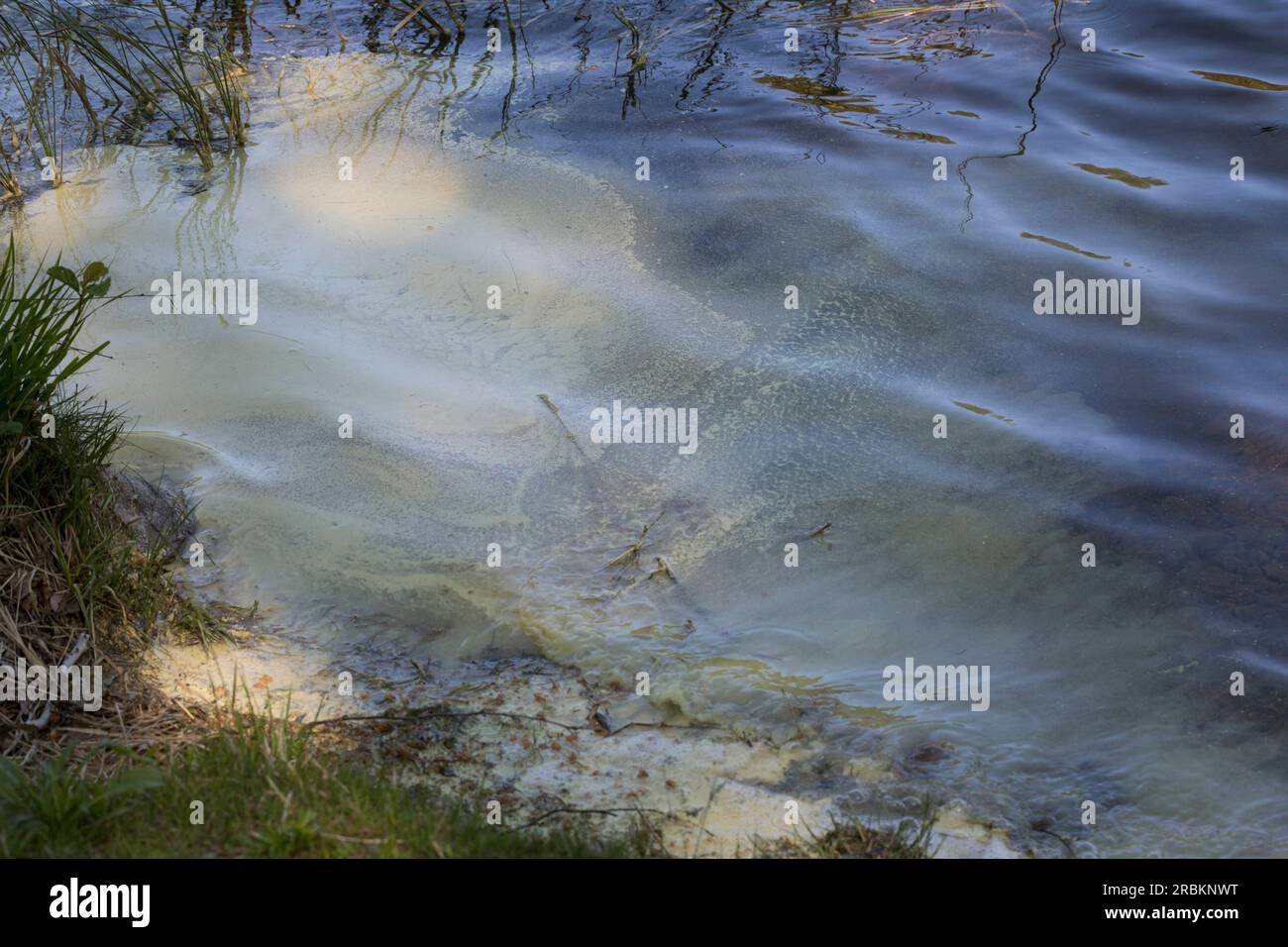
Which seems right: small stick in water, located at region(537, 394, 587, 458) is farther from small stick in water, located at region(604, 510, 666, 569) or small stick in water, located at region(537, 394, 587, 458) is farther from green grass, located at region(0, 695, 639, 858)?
green grass, located at region(0, 695, 639, 858)

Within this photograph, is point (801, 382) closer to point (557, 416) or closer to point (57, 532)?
point (557, 416)

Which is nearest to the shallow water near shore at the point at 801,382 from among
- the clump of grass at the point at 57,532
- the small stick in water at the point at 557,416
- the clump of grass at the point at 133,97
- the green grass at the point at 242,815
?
the small stick in water at the point at 557,416

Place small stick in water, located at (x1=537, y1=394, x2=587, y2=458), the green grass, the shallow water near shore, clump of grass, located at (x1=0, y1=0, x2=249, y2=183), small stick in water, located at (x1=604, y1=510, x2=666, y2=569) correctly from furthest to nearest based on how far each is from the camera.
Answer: clump of grass, located at (x1=0, y1=0, x2=249, y2=183)
small stick in water, located at (x1=537, y1=394, x2=587, y2=458)
small stick in water, located at (x1=604, y1=510, x2=666, y2=569)
the shallow water near shore
the green grass

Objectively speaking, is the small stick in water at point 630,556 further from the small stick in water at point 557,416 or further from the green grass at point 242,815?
the green grass at point 242,815

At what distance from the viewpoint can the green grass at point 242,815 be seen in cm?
213

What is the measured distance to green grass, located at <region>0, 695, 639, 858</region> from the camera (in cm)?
213

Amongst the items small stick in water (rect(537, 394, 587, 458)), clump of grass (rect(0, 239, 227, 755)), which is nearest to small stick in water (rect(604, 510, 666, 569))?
small stick in water (rect(537, 394, 587, 458))

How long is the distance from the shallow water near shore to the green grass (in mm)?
905

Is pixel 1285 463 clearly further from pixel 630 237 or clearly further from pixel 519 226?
pixel 519 226

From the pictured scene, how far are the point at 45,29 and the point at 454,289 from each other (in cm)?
393

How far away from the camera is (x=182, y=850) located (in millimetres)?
2133

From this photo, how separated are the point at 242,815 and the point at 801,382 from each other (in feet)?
9.62

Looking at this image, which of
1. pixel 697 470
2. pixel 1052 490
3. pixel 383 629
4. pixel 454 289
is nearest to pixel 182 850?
pixel 383 629

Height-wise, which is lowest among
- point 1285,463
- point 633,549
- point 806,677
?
point 806,677
